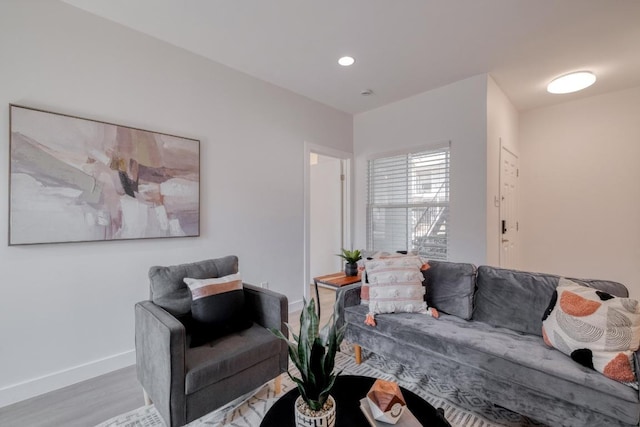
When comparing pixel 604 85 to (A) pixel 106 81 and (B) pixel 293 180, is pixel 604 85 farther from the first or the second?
(A) pixel 106 81

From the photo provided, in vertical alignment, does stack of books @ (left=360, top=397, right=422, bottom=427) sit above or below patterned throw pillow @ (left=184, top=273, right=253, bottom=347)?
below

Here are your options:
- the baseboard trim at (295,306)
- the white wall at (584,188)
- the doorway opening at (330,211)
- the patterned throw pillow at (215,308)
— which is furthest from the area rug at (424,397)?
the white wall at (584,188)

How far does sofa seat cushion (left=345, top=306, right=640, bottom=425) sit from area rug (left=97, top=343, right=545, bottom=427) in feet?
0.90

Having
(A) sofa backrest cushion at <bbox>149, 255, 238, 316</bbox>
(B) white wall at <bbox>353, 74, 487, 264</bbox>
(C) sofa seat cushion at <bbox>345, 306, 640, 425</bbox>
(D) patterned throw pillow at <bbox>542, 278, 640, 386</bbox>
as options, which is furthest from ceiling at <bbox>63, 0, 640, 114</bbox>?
(C) sofa seat cushion at <bbox>345, 306, 640, 425</bbox>

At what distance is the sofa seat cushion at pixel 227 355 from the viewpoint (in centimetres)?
153

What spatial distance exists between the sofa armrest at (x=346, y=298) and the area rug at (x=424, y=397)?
18.7 inches

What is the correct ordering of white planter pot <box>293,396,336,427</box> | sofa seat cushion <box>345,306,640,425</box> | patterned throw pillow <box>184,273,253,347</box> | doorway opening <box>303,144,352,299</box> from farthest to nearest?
doorway opening <box>303,144,352,299</box> < patterned throw pillow <box>184,273,253,347</box> < sofa seat cushion <box>345,306,640,425</box> < white planter pot <box>293,396,336,427</box>

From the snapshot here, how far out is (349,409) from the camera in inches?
48.1

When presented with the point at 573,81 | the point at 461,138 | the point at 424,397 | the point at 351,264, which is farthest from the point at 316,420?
the point at 573,81

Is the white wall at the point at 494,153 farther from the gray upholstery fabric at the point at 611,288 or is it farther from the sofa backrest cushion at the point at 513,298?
the gray upholstery fabric at the point at 611,288

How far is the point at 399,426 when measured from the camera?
108cm

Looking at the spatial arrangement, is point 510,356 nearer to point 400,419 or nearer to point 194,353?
point 400,419

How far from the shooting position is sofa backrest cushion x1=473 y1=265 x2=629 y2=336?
1913mm

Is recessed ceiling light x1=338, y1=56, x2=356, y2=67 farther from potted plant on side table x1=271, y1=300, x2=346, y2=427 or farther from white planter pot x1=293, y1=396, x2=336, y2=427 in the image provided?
white planter pot x1=293, y1=396, x2=336, y2=427
